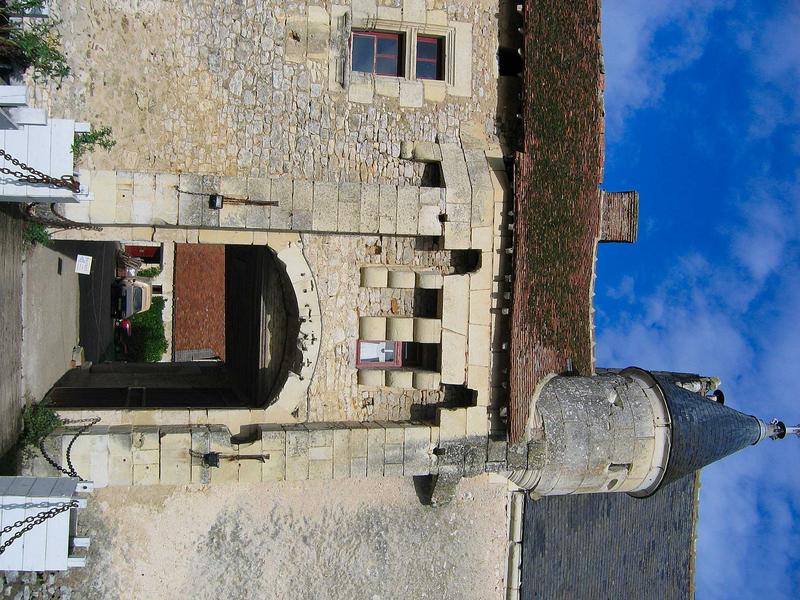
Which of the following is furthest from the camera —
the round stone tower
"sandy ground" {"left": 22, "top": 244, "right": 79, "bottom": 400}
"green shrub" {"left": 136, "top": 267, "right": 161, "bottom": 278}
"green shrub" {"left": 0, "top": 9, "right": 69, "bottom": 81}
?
"green shrub" {"left": 136, "top": 267, "right": 161, "bottom": 278}

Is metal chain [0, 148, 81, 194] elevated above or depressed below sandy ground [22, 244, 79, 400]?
above

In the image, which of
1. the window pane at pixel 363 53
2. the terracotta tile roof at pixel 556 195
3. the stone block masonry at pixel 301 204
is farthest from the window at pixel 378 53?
the terracotta tile roof at pixel 556 195

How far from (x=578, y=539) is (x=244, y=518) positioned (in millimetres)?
6931

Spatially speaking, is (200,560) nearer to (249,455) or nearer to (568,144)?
(249,455)

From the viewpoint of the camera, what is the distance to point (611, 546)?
15.9 meters

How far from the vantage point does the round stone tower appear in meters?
11.3

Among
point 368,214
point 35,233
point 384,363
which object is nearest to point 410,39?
point 368,214

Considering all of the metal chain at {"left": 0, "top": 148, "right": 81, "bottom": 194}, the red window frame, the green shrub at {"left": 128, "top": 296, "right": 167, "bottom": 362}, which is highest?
the metal chain at {"left": 0, "top": 148, "right": 81, "bottom": 194}

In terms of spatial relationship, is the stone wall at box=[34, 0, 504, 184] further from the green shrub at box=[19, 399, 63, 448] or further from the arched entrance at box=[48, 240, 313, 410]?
the green shrub at box=[19, 399, 63, 448]

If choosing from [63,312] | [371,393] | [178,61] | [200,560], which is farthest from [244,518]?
[178,61]

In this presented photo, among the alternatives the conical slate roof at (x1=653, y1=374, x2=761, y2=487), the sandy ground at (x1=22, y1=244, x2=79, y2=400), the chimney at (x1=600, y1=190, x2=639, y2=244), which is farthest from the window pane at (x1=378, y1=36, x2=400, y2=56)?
the conical slate roof at (x1=653, y1=374, x2=761, y2=487)

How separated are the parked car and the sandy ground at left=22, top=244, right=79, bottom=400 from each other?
6609 mm

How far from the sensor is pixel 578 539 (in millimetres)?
15016

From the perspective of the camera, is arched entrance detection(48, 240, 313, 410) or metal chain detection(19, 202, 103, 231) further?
arched entrance detection(48, 240, 313, 410)
